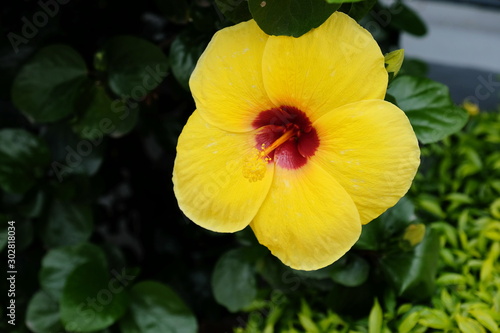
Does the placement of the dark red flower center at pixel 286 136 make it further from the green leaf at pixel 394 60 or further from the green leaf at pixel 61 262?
the green leaf at pixel 61 262

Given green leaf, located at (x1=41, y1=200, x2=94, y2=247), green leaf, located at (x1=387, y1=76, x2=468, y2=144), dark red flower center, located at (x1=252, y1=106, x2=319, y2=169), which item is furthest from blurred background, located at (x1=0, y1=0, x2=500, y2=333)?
dark red flower center, located at (x1=252, y1=106, x2=319, y2=169)

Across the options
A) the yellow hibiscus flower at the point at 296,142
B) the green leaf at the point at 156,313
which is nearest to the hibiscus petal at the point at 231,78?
the yellow hibiscus flower at the point at 296,142

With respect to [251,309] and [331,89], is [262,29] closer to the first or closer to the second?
[331,89]

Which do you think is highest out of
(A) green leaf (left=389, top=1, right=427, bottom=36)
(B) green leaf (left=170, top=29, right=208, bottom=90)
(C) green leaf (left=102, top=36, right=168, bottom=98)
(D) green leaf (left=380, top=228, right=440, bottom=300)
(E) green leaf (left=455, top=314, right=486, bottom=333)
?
(B) green leaf (left=170, top=29, right=208, bottom=90)

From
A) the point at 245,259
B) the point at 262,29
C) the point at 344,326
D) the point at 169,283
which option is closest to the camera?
the point at 262,29

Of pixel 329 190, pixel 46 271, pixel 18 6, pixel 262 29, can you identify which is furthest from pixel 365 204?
pixel 18 6

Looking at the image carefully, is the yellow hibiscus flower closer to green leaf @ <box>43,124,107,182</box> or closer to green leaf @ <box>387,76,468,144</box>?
green leaf @ <box>387,76,468,144</box>
